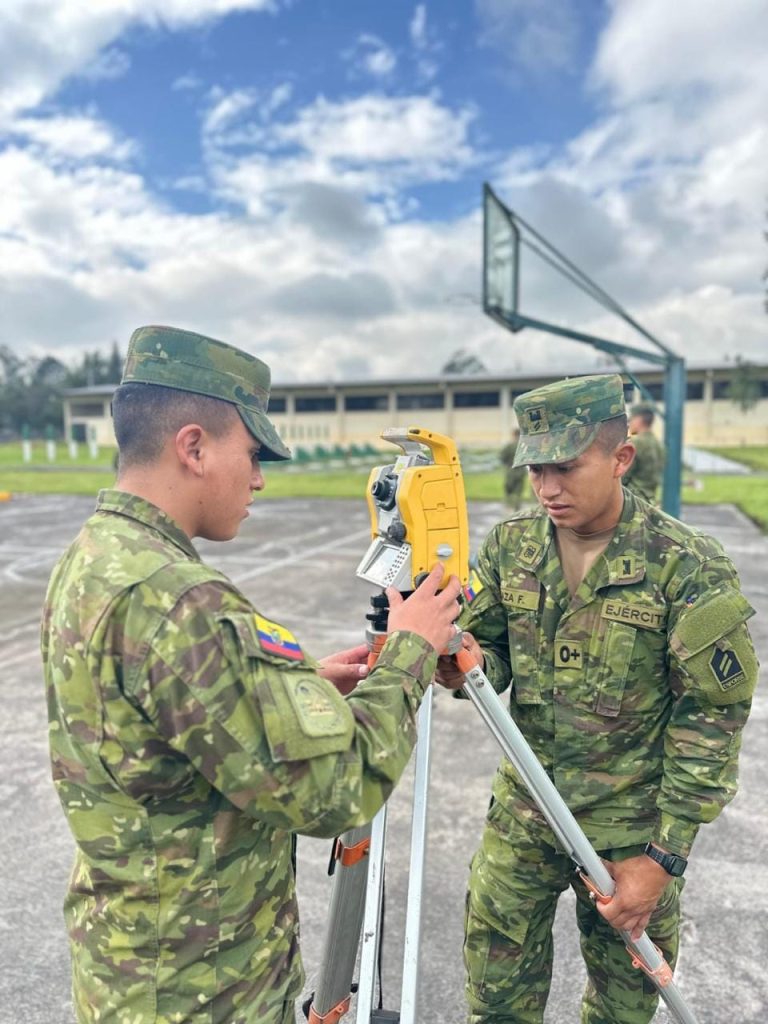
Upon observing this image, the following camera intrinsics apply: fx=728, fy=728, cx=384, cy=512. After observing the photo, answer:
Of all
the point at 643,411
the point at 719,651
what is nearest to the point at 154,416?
the point at 719,651

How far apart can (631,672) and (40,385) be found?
4025 inches

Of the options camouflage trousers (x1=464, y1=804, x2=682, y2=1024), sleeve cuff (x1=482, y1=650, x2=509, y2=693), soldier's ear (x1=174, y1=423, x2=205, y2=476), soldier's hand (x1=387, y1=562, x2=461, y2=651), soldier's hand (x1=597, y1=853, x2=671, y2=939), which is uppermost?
soldier's ear (x1=174, y1=423, x2=205, y2=476)

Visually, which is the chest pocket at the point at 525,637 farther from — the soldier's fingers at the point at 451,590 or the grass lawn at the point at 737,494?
the grass lawn at the point at 737,494

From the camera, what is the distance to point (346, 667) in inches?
71.9

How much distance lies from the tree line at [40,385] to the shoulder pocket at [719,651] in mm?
81796

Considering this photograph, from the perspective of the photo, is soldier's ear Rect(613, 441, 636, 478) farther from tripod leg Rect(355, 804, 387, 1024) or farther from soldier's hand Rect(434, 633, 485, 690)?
tripod leg Rect(355, 804, 387, 1024)

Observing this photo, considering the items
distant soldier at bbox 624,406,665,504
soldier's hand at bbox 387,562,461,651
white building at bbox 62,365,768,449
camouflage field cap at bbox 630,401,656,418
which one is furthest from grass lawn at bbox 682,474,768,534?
white building at bbox 62,365,768,449

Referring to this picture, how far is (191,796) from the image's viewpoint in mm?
1307

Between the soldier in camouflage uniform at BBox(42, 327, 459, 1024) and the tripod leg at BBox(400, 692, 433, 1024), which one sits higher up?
the soldier in camouflage uniform at BBox(42, 327, 459, 1024)

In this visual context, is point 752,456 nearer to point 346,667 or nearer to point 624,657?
point 624,657

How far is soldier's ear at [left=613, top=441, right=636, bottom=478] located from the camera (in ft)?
6.83

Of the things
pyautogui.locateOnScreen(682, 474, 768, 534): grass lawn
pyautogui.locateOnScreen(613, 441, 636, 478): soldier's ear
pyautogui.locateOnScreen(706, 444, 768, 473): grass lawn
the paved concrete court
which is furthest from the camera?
pyautogui.locateOnScreen(706, 444, 768, 473): grass lawn

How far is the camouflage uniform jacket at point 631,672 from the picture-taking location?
186 cm

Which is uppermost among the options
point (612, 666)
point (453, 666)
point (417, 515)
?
point (417, 515)
